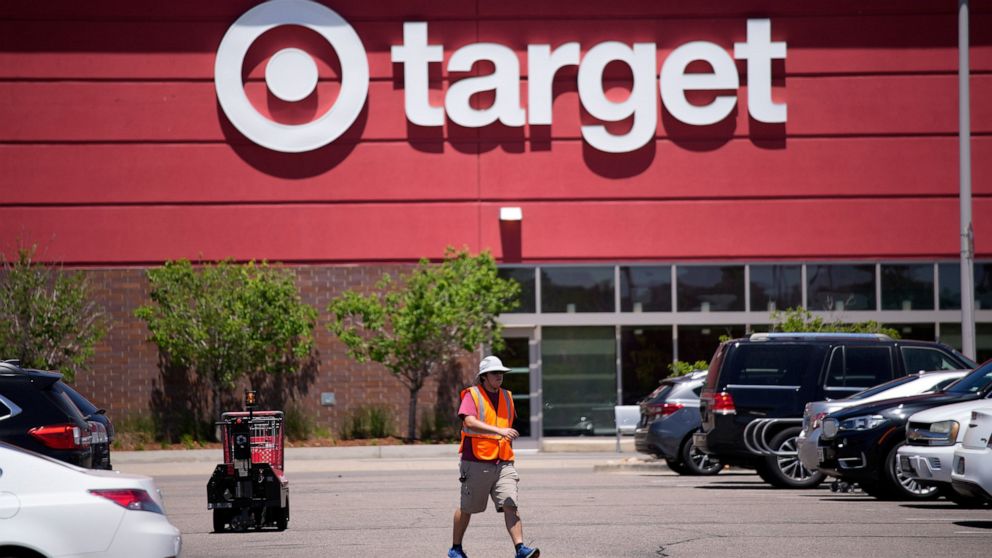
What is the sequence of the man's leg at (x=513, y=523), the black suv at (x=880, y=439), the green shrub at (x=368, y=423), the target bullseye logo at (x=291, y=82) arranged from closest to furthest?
1. the man's leg at (x=513, y=523)
2. the black suv at (x=880, y=439)
3. the green shrub at (x=368, y=423)
4. the target bullseye logo at (x=291, y=82)

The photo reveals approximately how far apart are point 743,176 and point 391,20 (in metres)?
8.97

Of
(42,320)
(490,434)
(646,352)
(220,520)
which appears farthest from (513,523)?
(42,320)

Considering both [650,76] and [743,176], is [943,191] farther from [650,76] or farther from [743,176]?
[650,76]

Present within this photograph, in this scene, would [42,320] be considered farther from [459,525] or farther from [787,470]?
[459,525]

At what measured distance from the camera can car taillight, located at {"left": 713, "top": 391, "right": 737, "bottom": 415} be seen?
19802 mm

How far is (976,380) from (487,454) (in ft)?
25.4

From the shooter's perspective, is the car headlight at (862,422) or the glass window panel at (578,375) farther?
the glass window panel at (578,375)

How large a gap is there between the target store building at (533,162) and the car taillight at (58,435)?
2008cm

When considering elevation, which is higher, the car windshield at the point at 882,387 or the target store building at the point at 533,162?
the target store building at the point at 533,162

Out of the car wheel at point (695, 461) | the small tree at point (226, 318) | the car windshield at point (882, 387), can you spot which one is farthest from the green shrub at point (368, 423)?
the car windshield at point (882, 387)

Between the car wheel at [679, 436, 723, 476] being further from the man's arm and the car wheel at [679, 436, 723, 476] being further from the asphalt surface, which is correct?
the man's arm

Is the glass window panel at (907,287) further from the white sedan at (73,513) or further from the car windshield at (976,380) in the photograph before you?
the white sedan at (73,513)

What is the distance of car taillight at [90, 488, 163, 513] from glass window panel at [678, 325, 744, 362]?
25893 mm

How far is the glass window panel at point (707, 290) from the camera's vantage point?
113ft
